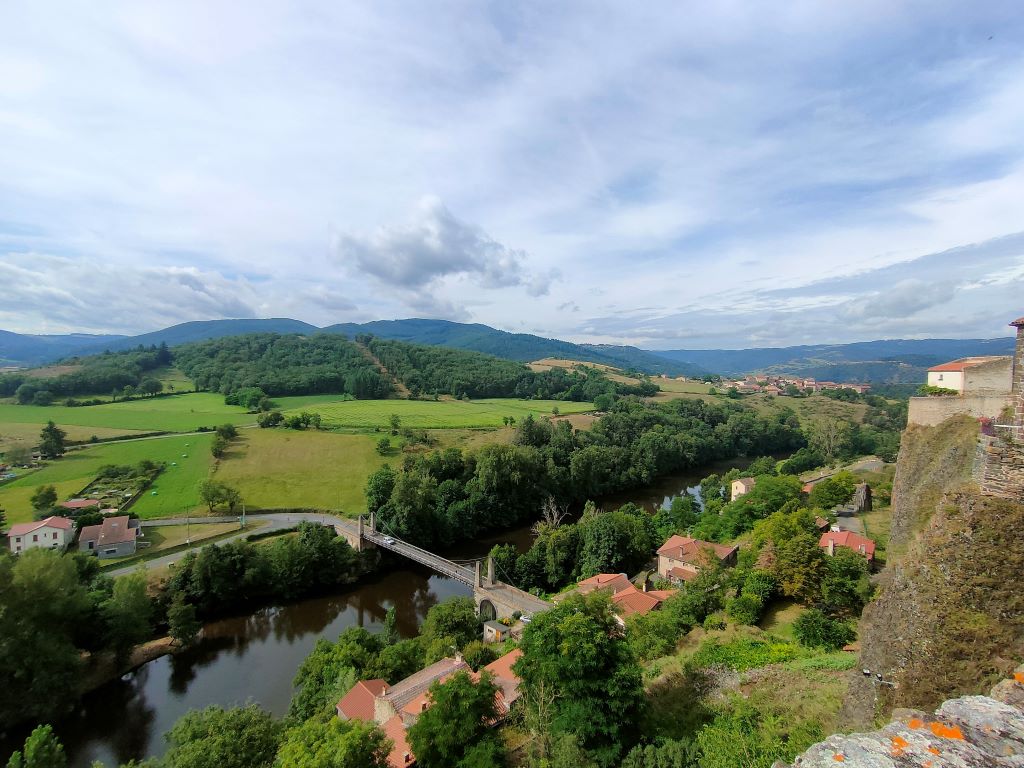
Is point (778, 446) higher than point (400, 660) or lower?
lower

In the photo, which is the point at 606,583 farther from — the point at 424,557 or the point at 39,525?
the point at 39,525

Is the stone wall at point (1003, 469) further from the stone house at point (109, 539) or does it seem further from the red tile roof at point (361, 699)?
the stone house at point (109, 539)

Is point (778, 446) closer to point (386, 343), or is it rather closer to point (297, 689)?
point (297, 689)

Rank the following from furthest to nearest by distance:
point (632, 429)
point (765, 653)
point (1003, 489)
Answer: point (632, 429) → point (765, 653) → point (1003, 489)

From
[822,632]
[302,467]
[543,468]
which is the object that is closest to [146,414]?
[302,467]

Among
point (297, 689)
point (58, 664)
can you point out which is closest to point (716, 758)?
point (297, 689)

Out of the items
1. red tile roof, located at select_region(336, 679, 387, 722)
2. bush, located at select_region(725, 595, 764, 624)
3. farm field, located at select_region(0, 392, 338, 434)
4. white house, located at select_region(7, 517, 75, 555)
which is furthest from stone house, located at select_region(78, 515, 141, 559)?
bush, located at select_region(725, 595, 764, 624)

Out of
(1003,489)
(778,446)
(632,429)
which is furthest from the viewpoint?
(778,446)
